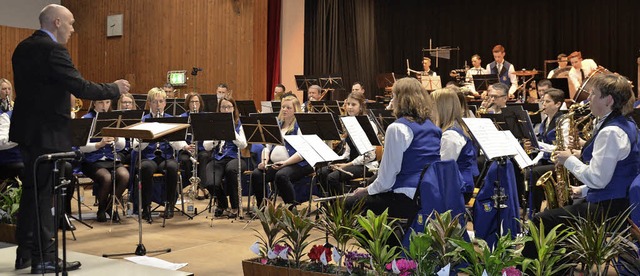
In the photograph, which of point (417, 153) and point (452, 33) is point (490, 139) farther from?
point (452, 33)

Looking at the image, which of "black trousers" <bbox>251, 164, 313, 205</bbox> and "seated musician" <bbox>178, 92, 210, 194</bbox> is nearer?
"black trousers" <bbox>251, 164, 313, 205</bbox>

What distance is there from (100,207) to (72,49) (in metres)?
10.9

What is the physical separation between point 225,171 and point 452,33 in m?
10.0

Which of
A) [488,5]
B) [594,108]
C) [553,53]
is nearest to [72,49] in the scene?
[488,5]

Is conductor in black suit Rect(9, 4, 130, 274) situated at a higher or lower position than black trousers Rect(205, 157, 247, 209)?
higher

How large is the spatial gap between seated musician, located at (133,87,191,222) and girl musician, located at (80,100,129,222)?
0.23m

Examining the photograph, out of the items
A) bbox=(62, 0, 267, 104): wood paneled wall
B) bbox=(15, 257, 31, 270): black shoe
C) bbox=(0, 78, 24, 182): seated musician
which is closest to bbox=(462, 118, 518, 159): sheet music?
bbox=(15, 257, 31, 270): black shoe

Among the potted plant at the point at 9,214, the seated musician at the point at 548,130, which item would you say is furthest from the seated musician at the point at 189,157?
the seated musician at the point at 548,130

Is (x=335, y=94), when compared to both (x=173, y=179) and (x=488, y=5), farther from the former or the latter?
(x=173, y=179)

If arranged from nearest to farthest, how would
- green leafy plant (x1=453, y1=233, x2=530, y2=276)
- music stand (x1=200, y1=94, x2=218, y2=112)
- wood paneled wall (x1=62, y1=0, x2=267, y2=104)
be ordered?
1. green leafy plant (x1=453, y1=233, x2=530, y2=276)
2. music stand (x1=200, y1=94, x2=218, y2=112)
3. wood paneled wall (x1=62, y1=0, x2=267, y2=104)

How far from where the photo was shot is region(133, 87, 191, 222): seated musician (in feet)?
25.9

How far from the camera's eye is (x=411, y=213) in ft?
15.7

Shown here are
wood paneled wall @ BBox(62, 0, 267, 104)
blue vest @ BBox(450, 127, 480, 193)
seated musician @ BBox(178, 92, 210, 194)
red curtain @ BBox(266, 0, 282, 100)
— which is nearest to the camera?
blue vest @ BBox(450, 127, 480, 193)

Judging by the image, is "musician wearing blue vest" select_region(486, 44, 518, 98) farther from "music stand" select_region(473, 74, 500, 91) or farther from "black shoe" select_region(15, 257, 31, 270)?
"black shoe" select_region(15, 257, 31, 270)
